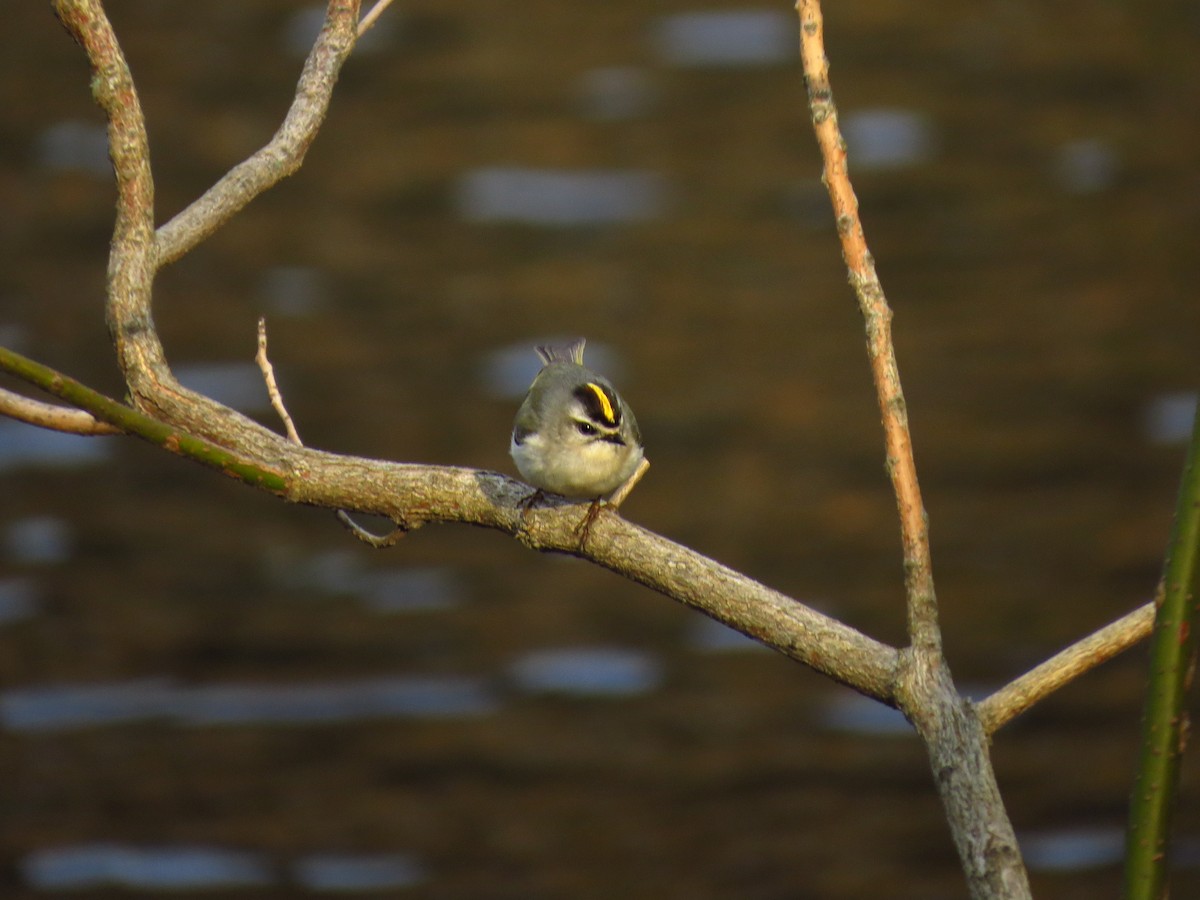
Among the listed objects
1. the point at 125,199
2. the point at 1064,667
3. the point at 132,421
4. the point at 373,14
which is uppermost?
the point at 373,14

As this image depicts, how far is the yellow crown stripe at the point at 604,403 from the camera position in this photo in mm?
5829

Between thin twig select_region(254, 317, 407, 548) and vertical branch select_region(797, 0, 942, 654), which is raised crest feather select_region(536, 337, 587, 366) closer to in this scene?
thin twig select_region(254, 317, 407, 548)

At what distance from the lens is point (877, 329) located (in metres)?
3.84

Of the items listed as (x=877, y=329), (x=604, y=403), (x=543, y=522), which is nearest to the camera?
(x=877, y=329)

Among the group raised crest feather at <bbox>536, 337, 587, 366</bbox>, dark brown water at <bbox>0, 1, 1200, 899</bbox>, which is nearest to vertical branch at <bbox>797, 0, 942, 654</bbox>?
raised crest feather at <bbox>536, 337, 587, 366</bbox>

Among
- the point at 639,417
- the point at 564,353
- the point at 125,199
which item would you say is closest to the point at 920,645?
the point at 125,199

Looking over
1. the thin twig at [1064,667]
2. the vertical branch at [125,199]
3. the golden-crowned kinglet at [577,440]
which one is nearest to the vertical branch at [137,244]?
the vertical branch at [125,199]

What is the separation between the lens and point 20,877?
11.9m

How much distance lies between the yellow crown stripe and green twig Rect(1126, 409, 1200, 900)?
300 centimetres

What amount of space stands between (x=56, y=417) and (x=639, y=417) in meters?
12.0

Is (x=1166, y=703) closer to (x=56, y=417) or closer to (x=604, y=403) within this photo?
(x=56, y=417)

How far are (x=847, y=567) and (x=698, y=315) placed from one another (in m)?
4.05

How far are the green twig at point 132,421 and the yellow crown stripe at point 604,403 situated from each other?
77.5 inches

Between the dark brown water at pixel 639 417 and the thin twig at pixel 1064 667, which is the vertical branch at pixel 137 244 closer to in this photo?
the thin twig at pixel 1064 667
